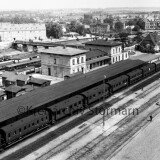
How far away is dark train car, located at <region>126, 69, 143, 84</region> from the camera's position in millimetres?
57641

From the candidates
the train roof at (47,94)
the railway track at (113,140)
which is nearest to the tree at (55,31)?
the train roof at (47,94)

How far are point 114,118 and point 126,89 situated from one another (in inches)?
678

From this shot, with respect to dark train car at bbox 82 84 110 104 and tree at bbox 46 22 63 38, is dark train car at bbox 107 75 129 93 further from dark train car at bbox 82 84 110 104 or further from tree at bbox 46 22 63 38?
tree at bbox 46 22 63 38

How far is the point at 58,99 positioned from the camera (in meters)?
38.7

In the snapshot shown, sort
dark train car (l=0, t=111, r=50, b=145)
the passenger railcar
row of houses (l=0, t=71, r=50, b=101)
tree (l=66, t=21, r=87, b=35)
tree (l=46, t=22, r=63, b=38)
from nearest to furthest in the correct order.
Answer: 1. dark train car (l=0, t=111, r=50, b=145)
2. the passenger railcar
3. row of houses (l=0, t=71, r=50, b=101)
4. tree (l=46, t=22, r=63, b=38)
5. tree (l=66, t=21, r=87, b=35)

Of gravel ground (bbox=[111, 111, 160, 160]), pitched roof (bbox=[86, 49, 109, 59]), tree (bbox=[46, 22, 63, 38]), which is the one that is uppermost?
tree (bbox=[46, 22, 63, 38])

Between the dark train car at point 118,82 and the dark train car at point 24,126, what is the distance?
64.0 feet

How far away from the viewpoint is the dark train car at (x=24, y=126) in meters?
29.1

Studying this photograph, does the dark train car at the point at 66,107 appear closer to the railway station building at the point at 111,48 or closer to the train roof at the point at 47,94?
the train roof at the point at 47,94

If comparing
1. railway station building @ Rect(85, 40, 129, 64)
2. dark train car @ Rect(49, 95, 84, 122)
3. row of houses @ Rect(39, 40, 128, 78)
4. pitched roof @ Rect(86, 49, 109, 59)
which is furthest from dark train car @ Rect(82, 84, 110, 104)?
railway station building @ Rect(85, 40, 129, 64)

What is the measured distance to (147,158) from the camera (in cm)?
2847

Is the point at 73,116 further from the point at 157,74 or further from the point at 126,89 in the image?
the point at 157,74

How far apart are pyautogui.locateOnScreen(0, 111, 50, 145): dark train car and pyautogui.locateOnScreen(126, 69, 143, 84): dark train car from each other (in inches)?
1137

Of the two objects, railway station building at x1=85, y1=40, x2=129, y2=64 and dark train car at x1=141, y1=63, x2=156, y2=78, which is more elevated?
railway station building at x1=85, y1=40, x2=129, y2=64
